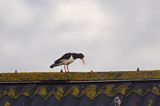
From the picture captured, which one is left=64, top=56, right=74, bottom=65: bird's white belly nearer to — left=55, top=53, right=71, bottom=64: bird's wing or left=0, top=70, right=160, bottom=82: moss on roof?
left=55, top=53, right=71, bottom=64: bird's wing

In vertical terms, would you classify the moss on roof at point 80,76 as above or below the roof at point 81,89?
above

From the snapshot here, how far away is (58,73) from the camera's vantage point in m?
9.98

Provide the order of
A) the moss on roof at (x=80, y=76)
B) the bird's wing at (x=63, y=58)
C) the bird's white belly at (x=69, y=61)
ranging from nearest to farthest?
the moss on roof at (x=80, y=76), the bird's white belly at (x=69, y=61), the bird's wing at (x=63, y=58)

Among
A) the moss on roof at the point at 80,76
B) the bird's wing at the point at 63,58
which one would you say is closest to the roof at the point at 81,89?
the moss on roof at the point at 80,76

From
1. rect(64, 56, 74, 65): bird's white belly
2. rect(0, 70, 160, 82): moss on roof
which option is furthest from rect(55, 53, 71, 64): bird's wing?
rect(0, 70, 160, 82): moss on roof

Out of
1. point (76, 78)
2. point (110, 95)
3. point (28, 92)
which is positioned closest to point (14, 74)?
point (28, 92)

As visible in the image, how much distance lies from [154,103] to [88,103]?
114 centimetres

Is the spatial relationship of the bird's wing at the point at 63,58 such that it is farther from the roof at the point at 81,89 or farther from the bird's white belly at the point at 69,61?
the roof at the point at 81,89

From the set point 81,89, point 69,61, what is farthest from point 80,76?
point 69,61

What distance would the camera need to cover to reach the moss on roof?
9383 mm

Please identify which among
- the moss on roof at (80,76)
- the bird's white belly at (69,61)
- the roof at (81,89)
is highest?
the bird's white belly at (69,61)

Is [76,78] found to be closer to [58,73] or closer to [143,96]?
[58,73]

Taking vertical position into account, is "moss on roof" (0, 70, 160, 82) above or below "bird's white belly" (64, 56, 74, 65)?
below

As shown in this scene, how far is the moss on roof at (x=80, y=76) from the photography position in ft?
30.8
